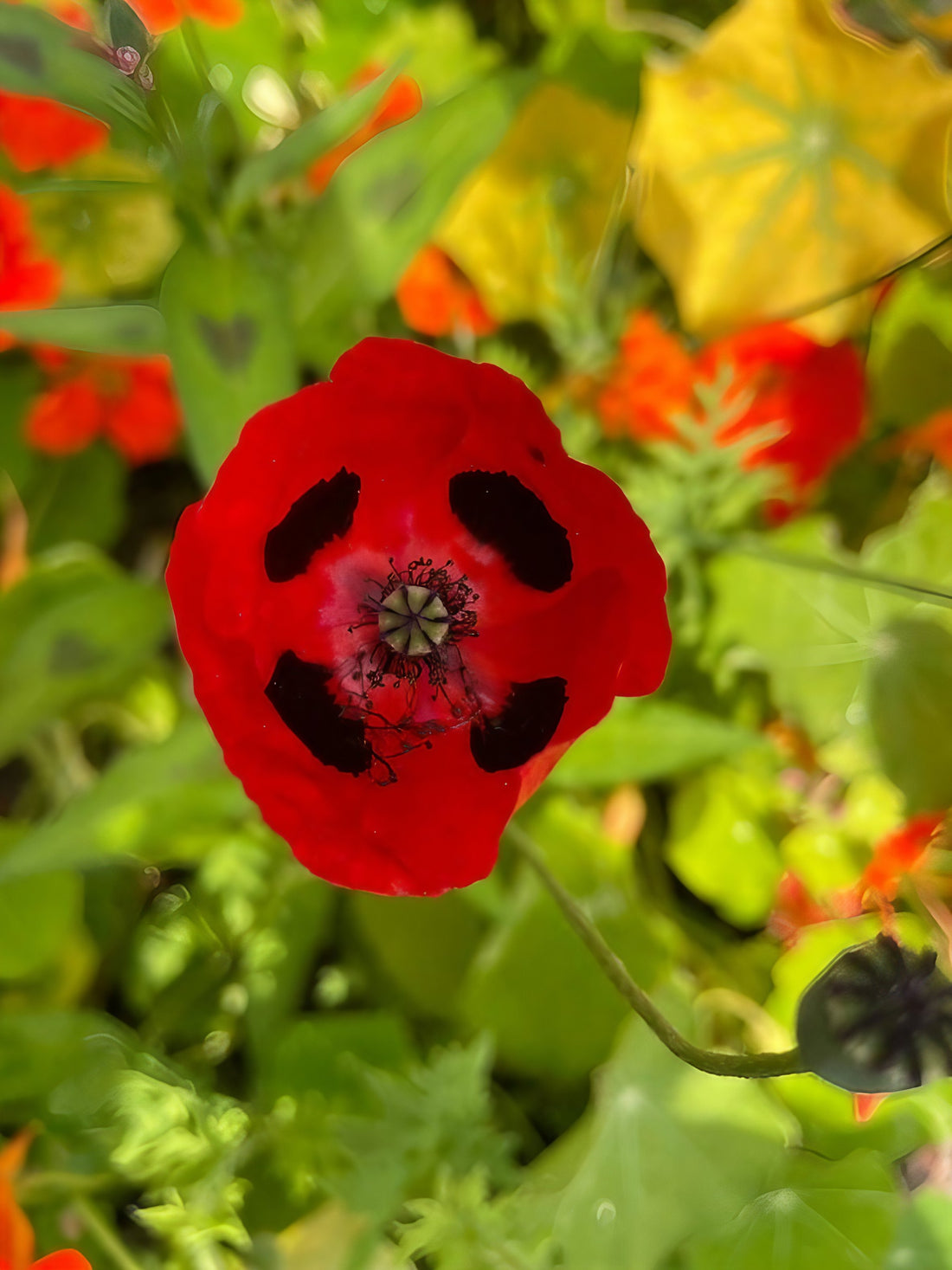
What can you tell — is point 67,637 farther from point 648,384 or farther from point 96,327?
point 648,384

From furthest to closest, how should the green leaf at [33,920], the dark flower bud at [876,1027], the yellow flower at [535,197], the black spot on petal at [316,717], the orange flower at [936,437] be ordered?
the yellow flower at [535,197] → the orange flower at [936,437] → the green leaf at [33,920] → the black spot on petal at [316,717] → the dark flower bud at [876,1027]

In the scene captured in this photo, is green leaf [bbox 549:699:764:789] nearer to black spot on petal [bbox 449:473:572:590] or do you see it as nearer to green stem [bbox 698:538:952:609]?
green stem [bbox 698:538:952:609]

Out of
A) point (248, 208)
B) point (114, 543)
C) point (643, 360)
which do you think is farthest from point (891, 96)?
point (114, 543)

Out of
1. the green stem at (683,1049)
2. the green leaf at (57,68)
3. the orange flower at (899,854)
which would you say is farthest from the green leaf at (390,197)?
the orange flower at (899,854)

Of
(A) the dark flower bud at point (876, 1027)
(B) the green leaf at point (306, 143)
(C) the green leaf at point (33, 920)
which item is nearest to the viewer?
(A) the dark flower bud at point (876, 1027)

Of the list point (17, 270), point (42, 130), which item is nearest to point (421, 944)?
point (17, 270)

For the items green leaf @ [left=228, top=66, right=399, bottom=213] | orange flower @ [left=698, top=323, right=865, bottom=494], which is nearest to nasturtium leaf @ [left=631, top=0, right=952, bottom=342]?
orange flower @ [left=698, top=323, right=865, bottom=494]

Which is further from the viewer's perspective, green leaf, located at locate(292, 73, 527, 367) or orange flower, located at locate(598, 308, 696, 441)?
orange flower, located at locate(598, 308, 696, 441)

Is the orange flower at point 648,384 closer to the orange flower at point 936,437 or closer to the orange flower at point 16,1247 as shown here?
the orange flower at point 936,437
